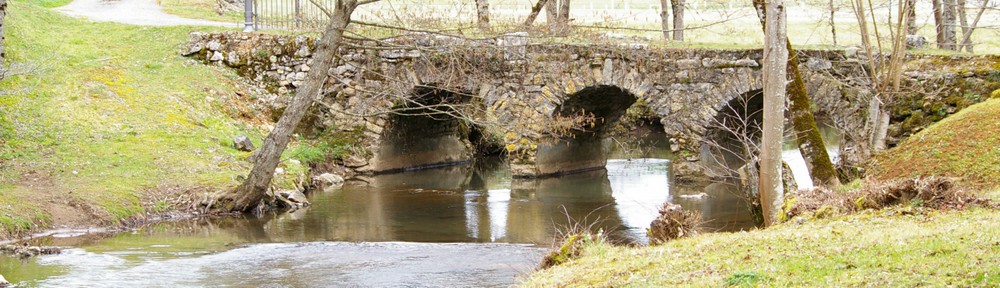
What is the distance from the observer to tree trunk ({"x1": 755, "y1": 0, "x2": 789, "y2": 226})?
38.2 feet

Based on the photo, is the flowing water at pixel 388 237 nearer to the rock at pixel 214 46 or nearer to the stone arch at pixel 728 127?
the stone arch at pixel 728 127

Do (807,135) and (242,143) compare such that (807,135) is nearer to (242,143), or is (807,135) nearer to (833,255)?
(833,255)

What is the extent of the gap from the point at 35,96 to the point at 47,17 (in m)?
7.28

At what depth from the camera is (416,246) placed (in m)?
13.7

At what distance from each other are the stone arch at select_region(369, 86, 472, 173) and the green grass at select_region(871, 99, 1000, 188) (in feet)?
36.7

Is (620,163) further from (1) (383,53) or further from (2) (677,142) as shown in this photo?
(1) (383,53)

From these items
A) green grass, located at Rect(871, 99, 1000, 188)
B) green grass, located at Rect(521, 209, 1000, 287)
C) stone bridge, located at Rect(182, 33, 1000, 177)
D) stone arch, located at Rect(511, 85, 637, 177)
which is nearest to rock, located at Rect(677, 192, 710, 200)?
stone bridge, located at Rect(182, 33, 1000, 177)

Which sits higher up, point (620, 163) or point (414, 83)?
point (414, 83)

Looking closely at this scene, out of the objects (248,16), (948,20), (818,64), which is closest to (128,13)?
(248,16)

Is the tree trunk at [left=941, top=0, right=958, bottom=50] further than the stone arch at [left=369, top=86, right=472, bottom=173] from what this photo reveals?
No

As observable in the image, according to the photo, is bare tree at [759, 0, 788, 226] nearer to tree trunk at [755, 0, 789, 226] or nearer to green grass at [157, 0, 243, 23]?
tree trunk at [755, 0, 789, 226]

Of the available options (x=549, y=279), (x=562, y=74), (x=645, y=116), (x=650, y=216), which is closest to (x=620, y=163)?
(x=645, y=116)

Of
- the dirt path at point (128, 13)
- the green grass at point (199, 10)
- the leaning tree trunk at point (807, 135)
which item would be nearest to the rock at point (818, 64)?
the leaning tree trunk at point (807, 135)

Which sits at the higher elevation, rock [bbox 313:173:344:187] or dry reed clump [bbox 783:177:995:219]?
dry reed clump [bbox 783:177:995:219]
